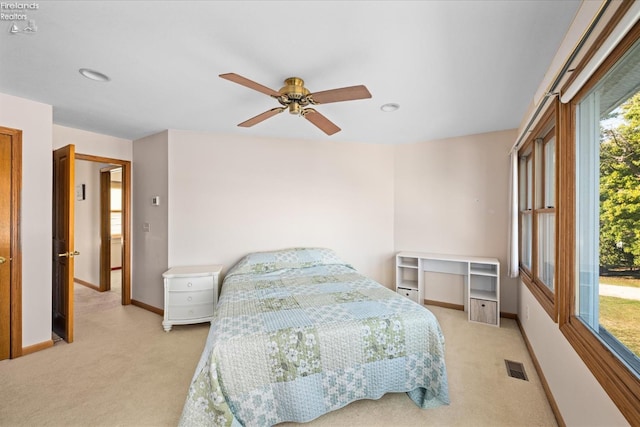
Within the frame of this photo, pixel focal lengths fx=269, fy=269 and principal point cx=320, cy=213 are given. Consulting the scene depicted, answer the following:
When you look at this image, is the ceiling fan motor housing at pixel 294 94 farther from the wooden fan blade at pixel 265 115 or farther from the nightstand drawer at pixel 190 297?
the nightstand drawer at pixel 190 297

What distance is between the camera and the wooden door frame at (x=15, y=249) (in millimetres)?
2395

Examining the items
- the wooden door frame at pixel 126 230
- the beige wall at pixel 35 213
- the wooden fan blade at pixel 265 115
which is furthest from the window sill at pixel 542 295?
the wooden door frame at pixel 126 230

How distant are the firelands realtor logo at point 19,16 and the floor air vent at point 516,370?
3.89 m

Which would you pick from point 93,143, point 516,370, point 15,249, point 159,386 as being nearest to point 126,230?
point 93,143

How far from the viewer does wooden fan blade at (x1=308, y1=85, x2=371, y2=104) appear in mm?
1672

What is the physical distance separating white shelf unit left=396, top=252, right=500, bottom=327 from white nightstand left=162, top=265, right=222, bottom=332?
95.9 inches

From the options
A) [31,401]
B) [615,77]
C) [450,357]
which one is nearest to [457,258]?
[450,357]

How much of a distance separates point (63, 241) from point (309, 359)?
290cm

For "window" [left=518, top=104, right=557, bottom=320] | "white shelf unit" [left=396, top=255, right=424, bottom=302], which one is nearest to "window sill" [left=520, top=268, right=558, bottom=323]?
"window" [left=518, top=104, right=557, bottom=320]

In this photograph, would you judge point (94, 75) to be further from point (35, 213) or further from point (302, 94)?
point (302, 94)

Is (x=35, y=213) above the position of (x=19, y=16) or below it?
below

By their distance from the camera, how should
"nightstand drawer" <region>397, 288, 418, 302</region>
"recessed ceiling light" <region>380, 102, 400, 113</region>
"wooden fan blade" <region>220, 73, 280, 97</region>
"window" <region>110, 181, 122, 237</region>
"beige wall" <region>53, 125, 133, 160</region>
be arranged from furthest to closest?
"window" <region>110, 181, 122, 237</region>, "nightstand drawer" <region>397, 288, 418, 302</region>, "beige wall" <region>53, 125, 133, 160</region>, "recessed ceiling light" <region>380, 102, 400, 113</region>, "wooden fan blade" <region>220, 73, 280, 97</region>

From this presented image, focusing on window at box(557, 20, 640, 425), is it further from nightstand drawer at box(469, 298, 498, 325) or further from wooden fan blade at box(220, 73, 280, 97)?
wooden fan blade at box(220, 73, 280, 97)

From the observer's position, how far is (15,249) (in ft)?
7.95
